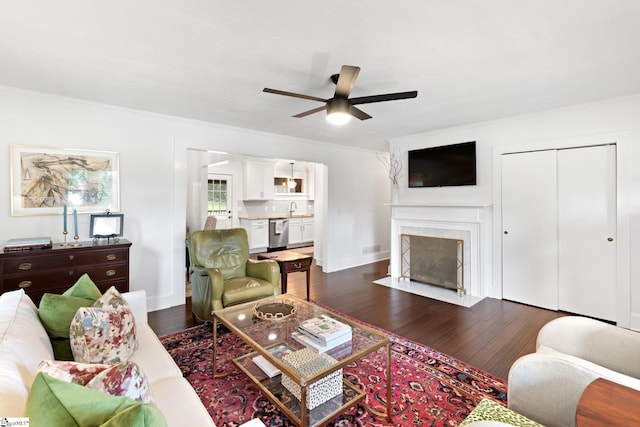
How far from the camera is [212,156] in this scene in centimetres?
639

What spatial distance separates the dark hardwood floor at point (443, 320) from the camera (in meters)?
2.71

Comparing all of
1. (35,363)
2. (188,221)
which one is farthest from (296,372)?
(188,221)

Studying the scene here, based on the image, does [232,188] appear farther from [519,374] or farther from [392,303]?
[519,374]

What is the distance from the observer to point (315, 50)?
2148 millimetres

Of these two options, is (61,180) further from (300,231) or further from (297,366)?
(300,231)

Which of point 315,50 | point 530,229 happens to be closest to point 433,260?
point 530,229

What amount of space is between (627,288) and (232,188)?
23.7 feet

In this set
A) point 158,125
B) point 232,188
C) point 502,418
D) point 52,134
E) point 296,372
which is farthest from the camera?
point 232,188

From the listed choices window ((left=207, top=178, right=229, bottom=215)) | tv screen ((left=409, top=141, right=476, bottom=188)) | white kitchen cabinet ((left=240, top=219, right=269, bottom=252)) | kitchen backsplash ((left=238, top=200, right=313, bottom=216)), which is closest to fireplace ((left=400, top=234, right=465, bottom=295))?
→ tv screen ((left=409, top=141, right=476, bottom=188))

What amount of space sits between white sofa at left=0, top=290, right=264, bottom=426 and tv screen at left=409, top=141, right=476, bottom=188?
13.9 feet

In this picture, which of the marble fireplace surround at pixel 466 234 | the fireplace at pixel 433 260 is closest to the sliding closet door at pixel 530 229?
the marble fireplace surround at pixel 466 234

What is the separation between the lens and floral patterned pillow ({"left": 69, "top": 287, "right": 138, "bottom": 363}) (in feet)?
4.92

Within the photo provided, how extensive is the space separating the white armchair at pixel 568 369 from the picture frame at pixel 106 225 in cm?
369

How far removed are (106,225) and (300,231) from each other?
18.5 feet
